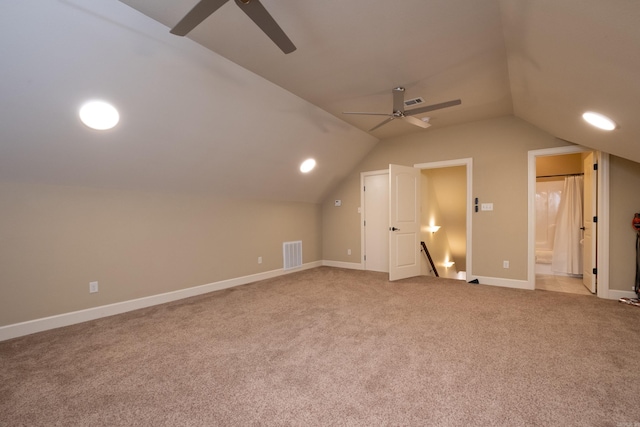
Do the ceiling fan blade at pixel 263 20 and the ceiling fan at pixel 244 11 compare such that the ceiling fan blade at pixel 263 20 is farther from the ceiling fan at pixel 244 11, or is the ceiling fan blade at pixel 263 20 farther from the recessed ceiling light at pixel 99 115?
the recessed ceiling light at pixel 99 115

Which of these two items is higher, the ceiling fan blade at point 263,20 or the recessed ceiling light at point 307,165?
the ceiling fan blade at point 263,20

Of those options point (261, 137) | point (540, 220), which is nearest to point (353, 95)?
point (261, 137)


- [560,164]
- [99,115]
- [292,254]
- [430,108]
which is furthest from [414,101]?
[560,164]

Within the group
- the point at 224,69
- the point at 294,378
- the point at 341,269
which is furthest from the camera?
the point at 341,269

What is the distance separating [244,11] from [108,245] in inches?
122

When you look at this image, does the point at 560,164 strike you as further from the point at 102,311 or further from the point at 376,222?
the point at 102,311

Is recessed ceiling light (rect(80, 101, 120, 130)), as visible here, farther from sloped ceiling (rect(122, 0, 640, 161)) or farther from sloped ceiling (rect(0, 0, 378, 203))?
sloped ceiling (rect(122, 0, 640, 161))

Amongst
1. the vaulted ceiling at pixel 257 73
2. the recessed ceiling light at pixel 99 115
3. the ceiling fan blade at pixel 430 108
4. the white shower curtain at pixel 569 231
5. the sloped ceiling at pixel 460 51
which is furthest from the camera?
the white shower curtain at pixel 569 231

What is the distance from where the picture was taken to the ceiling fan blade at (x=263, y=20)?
1.67 metres

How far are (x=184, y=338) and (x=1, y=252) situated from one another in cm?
195

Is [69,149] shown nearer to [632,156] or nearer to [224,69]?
[224,69]

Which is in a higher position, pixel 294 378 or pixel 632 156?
pixel 632 156

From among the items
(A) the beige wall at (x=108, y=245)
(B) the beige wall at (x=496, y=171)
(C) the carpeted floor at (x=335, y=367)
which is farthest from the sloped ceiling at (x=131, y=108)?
(B) the beige wall at (x=496, y=171)

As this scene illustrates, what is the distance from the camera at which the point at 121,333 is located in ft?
9.19
